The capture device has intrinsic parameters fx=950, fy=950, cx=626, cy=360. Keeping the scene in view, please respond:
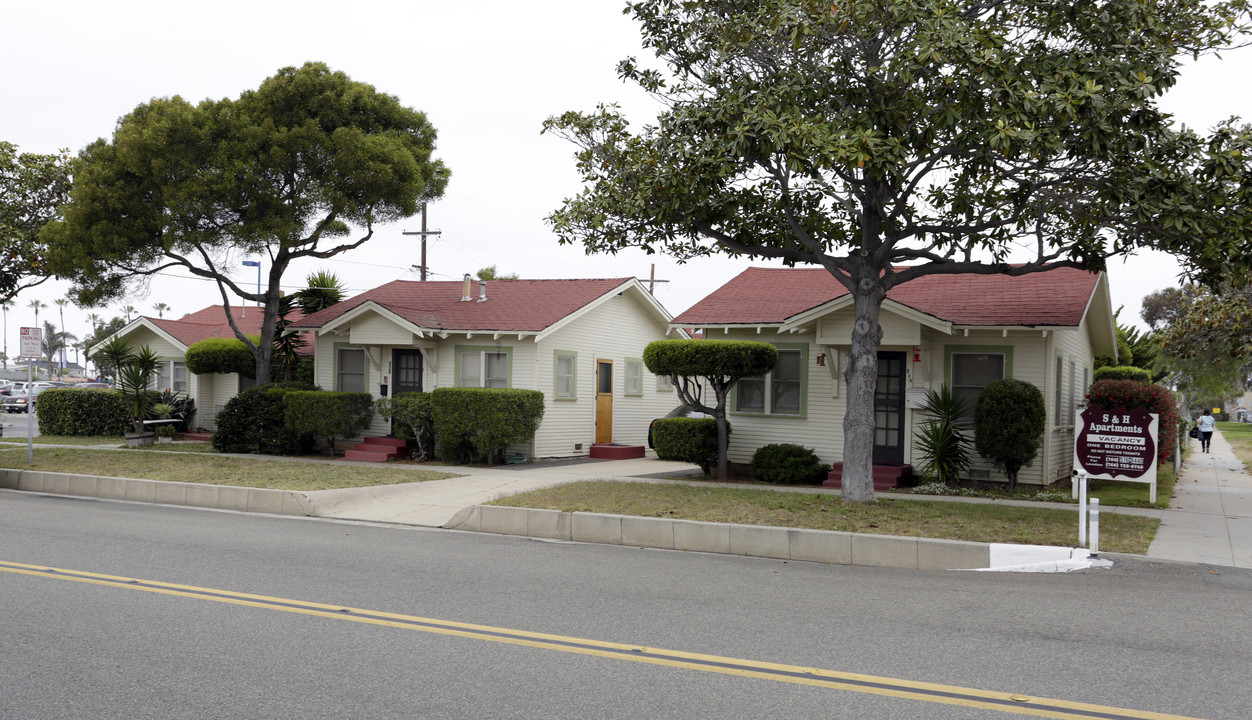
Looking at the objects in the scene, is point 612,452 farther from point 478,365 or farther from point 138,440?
point 138,440

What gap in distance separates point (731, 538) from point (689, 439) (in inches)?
269

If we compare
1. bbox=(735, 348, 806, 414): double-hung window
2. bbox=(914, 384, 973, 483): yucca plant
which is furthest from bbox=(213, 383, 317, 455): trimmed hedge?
bbox=(914, 384, 973, 483): yucca plant

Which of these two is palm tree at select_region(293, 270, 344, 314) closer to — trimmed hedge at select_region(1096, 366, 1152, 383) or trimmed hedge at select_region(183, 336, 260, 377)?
trimmed hedge at select_region(183, 336, 260, 377)

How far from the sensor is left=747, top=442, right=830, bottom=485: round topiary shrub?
1664 cm

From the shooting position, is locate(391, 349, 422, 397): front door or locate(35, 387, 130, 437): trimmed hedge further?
locate(35, 387, 130, 437): trimmed hedge

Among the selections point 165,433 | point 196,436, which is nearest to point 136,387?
point 165,433

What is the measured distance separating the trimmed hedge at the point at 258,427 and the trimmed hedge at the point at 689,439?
8.42 meters

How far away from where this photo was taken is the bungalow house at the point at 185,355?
1064 inches

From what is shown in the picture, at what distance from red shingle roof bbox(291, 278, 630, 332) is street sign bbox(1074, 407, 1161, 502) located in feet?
34.7

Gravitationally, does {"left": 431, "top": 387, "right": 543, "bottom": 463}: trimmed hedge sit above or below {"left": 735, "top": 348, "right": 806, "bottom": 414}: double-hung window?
below

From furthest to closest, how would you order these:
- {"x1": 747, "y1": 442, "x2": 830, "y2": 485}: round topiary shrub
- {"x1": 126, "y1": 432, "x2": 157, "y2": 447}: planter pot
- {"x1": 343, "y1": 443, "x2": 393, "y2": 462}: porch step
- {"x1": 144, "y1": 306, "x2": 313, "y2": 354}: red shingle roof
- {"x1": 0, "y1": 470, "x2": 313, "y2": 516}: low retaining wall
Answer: {"x1": 144, "y1": 306, "x2": 313, "y2": 354}: red shingle roof, {"x1": 126, "y1": 432, "x2": 157, "y2": 447}: planter pot, {"x1": 343, "y1": 443, "x2": 393, "y2": 462}: porch step, {"x1": 747, "y1": 442, "x2": 830, "y2": 485}: round topiary shrub, {"x1": 0, "y1": 470, "x2": 313, "y2": 516}: low retaining wall

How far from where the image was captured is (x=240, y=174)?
2016 centimetres

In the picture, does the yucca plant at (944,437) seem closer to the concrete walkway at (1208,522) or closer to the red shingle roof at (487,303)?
the concrete walkway at (1208,522)

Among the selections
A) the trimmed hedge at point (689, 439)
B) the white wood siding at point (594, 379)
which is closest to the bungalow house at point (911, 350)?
the trimmed hedge at point (689, 439)
